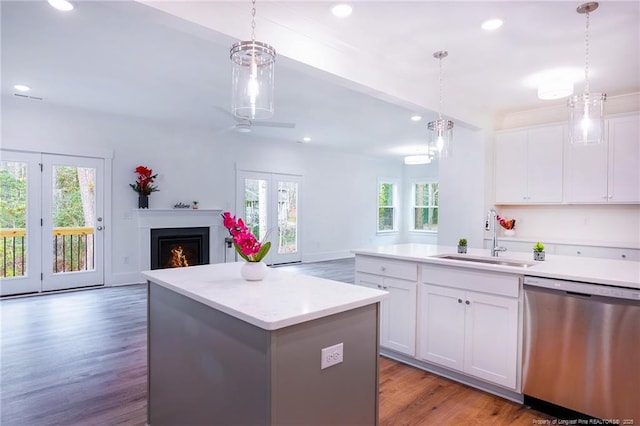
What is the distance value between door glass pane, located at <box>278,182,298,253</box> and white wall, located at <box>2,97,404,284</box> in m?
0.24

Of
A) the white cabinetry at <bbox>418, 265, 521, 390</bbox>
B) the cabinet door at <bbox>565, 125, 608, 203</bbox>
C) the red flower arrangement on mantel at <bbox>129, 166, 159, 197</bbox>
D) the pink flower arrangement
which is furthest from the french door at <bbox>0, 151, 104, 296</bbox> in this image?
the cabinet door at <bbox>565, 125, 608, 203</bbox>

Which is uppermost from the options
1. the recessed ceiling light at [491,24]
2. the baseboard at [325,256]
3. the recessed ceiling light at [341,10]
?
the recessed ceiling light at [491,24]

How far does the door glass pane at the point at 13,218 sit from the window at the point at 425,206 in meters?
9.11

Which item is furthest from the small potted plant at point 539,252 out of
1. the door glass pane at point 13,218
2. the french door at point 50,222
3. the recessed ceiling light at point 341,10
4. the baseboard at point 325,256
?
the door glass pane at point 13,218

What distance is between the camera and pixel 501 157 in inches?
209

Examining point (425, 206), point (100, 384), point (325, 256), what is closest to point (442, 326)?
point (100, 384)

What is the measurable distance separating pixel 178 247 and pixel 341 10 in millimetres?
5135

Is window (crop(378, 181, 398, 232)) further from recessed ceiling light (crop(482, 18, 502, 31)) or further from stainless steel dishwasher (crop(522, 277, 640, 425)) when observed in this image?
stainless steel dishwasher (crop(522, 277, 640, 425))

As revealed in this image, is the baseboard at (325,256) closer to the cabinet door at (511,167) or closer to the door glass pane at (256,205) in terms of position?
the door glass pane at (256,205)

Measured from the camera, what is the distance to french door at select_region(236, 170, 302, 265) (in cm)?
757

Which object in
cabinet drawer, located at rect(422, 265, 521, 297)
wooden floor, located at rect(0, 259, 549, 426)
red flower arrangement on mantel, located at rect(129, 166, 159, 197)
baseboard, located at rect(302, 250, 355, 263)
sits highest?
red flower arrangement on mantel, located at rect(129, 166, 159, 197)

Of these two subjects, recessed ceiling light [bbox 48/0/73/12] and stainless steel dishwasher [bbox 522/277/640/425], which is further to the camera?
recessed ceiling light [bbox 48/0/73/12]

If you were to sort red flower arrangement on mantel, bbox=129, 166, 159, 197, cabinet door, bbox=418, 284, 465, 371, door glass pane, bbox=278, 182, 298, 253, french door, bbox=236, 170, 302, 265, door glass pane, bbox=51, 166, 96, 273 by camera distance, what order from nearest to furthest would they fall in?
cabinet door, bbox=418, 284, 465, 371 < door glass pane, bbox=51, 166, 96, 273 < red flower arrangement on mantel, bbox=129, 166, 159, 197 < french door, bbox=236, 170, 302, 265 < door glass pane, bbox=278, 182, 298, 253

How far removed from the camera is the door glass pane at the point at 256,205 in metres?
7.59
